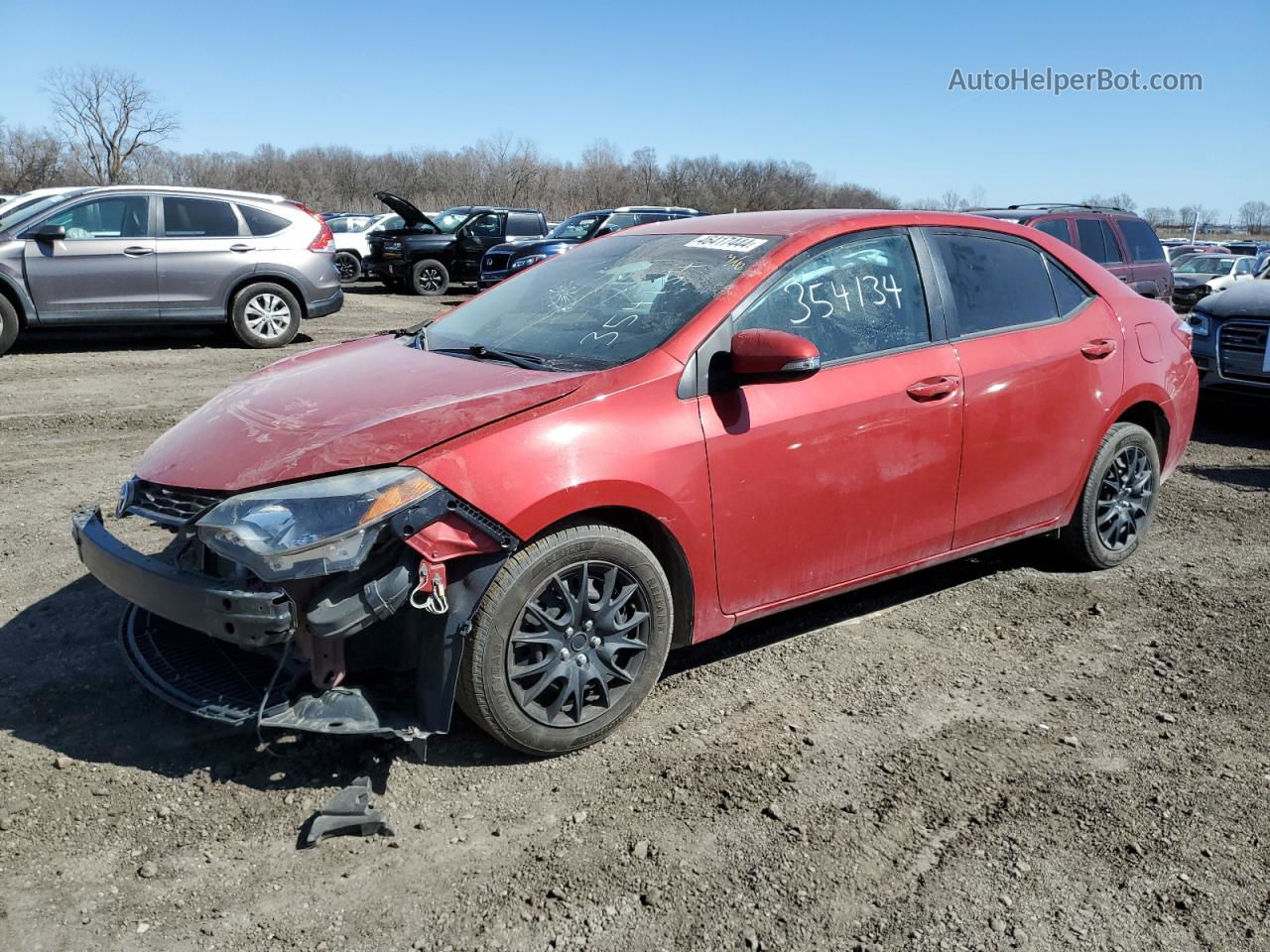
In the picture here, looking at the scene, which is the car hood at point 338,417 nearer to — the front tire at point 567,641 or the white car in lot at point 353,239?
the front tire at point 567,641

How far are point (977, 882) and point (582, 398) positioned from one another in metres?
1.78

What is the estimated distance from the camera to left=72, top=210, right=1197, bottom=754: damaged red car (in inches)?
114

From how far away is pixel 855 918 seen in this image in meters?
2.56

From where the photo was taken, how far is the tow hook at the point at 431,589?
2855 mm

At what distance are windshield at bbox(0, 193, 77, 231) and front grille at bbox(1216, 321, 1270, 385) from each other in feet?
37.5

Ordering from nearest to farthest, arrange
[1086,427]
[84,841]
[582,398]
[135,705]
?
[84,841], [582,398], [135,705], [1086,427]

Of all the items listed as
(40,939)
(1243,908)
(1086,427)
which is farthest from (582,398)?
(1086,427)

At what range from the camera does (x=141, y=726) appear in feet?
11.1

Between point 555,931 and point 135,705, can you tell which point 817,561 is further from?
point 135,705

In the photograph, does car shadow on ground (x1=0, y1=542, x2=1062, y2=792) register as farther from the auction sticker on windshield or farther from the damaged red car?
the auction sticker on windshield

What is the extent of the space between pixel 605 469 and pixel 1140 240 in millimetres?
11919

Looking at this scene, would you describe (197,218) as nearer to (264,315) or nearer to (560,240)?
→ (264,315)

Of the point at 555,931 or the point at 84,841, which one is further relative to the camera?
the point at 84,841

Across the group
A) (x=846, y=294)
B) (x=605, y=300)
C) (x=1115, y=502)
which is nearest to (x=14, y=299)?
(x=605, y=300)
